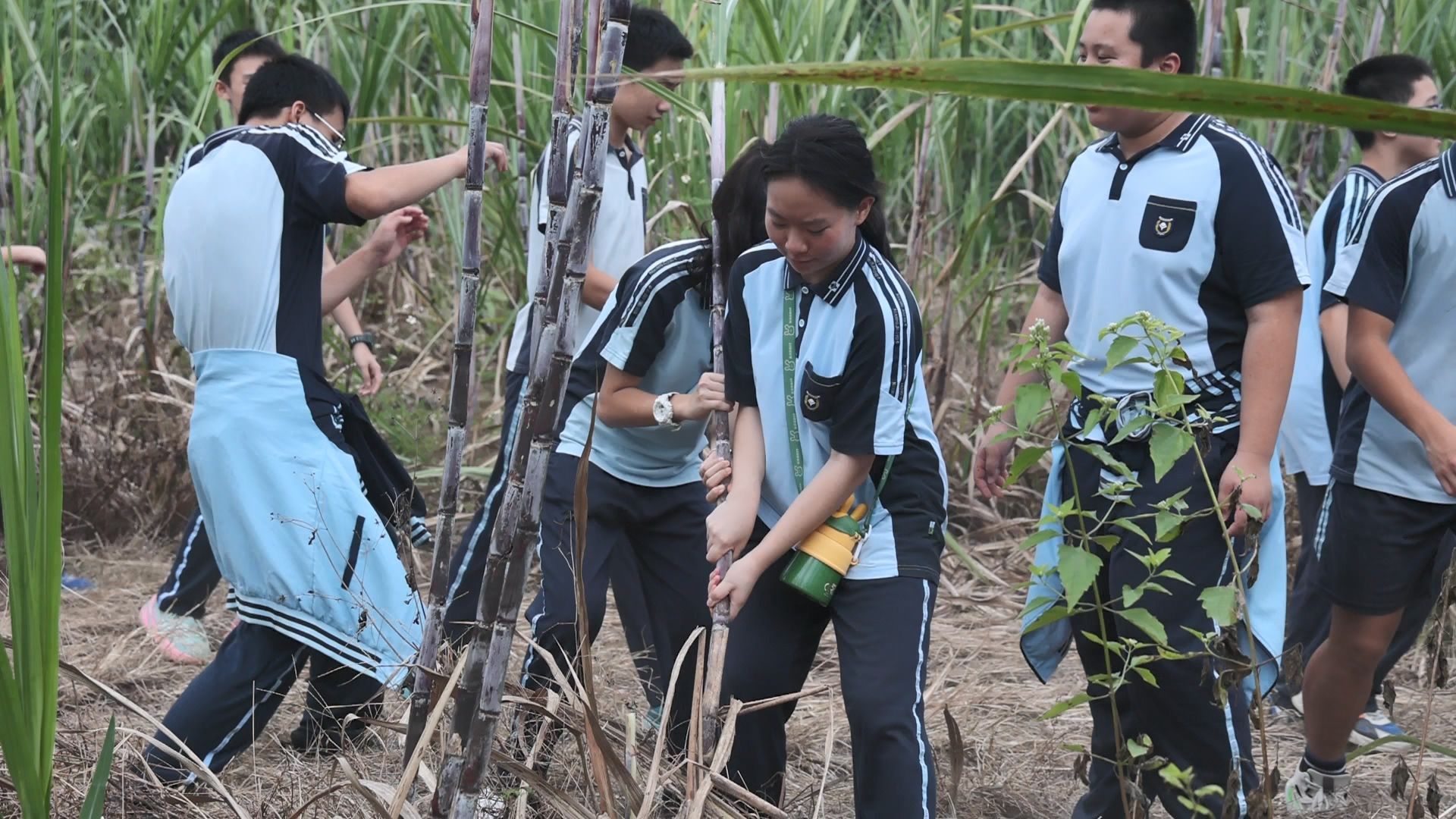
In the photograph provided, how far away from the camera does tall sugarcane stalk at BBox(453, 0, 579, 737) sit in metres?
1.55

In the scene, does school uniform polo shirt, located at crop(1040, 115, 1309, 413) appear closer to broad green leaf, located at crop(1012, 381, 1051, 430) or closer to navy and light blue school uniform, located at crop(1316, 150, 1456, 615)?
navy and light blue school uniform, located at crop(1316, 150, 1456, 615)

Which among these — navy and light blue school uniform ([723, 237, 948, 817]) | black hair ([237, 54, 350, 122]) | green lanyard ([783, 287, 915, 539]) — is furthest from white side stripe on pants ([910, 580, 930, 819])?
black hair ([237, 54, 350, 122])

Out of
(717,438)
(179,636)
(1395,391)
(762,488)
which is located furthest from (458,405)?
(179,636)

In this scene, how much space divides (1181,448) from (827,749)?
60cm

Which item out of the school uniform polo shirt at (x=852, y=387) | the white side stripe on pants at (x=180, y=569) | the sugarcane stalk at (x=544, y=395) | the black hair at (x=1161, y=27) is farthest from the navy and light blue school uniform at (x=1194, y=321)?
the white side stripe on pants at (x=180, y=569)

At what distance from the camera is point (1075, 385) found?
1.90 meters

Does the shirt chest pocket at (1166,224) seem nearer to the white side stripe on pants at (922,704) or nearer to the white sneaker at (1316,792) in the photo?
the white side stripe on pants at (922,704)

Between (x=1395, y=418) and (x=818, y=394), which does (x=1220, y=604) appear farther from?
(x=1395, y=418)

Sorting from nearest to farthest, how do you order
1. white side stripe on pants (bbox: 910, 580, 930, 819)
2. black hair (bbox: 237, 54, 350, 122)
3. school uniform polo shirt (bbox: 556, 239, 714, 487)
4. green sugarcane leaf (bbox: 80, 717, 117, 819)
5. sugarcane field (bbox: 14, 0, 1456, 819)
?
green sugarcane leaf (bbox: 80, 717, 117, 819)
sugarcane field (bbox: 14, 0, 1456, 819)
white side stripe on pants (bbox: 910, 580, 930, 819)
school uniform polo shirt (bbox: 556, 239, 714, 487)
black hair (bbox: 237, 54, 350, 122)

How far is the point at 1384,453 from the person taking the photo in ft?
9.19

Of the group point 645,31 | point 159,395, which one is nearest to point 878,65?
point 645,31

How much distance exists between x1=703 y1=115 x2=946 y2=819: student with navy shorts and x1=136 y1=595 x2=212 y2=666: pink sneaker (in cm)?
210

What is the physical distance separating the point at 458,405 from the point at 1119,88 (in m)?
1.32

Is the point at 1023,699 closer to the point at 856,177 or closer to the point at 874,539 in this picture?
the point at 874,539
